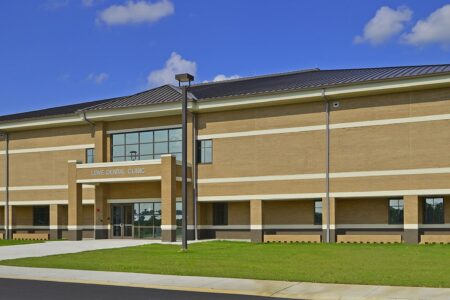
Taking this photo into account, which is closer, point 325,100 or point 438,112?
point 438,112

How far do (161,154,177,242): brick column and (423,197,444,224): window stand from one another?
1380 cm

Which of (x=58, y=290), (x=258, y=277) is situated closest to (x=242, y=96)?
(x=258, y=277)

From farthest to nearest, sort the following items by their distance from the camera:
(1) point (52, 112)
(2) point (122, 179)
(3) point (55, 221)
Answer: (1) point (52, 112) < (3) point (55, 221) < (2) point (122, 179)

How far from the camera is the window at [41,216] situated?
148 feet

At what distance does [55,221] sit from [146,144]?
915 cm

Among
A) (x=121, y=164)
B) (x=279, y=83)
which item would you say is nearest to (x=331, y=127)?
(x=279, y=83)

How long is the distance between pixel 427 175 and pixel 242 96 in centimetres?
1114

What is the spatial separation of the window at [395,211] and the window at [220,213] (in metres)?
10.1

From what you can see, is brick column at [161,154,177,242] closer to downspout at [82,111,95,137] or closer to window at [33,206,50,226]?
downspout at [82,111,95,137]

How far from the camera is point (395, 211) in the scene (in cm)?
3378

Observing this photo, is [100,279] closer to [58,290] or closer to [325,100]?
[58,290]

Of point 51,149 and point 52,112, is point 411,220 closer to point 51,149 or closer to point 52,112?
point 51,149

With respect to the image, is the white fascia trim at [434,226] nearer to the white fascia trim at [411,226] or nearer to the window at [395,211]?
the white fascia trim at [411,226]

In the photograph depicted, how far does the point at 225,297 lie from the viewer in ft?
44.3
